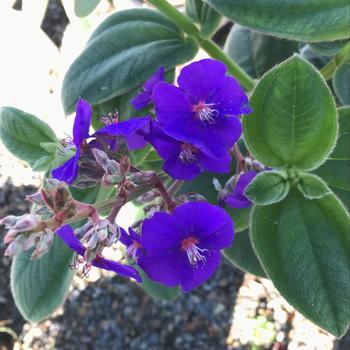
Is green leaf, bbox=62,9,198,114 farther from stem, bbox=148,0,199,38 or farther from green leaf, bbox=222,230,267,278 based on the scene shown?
green leaf, bbox=222,230,267,278

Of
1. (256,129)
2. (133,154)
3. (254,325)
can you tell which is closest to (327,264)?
(256,129)

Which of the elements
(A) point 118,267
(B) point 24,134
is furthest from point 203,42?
(A) point 118,267

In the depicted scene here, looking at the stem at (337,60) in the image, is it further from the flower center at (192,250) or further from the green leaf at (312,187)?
the flower center at (192,250)

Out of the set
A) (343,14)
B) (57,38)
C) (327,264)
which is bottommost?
(57,38)

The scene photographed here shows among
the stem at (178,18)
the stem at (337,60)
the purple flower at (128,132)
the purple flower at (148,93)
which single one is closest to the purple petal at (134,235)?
the purple flower at (128,132)

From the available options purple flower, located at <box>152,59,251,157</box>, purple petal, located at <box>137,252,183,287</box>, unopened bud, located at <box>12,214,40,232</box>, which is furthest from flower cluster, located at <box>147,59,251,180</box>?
unopened bud, located at <box>12,214,40,232</box>

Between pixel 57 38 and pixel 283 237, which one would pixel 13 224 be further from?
pixel 57 38

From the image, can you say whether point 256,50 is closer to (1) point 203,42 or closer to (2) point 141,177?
(1) point 203,42
